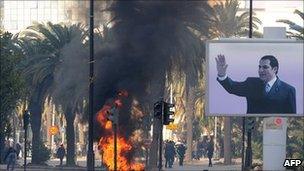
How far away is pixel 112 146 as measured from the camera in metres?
39.9

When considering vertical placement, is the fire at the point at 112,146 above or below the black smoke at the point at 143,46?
below

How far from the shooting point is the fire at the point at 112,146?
39.3m

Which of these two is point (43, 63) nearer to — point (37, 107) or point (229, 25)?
point (37, 107)

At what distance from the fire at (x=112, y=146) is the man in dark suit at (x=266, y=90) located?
16.2 ft

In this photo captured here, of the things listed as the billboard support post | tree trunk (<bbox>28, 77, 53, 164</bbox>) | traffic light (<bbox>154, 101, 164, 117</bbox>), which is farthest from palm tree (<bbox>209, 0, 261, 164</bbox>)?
traffic light (<bbox>154, 101, 164, 117</bbox>)

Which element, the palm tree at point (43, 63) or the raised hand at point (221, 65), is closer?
the raised hand at point (221, 65)

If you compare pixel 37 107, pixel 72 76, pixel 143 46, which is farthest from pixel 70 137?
pixel 143 46

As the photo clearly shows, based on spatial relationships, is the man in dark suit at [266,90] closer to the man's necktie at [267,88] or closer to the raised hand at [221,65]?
the man's necktie at [267,88]

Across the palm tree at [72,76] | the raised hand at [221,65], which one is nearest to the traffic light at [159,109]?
the raised hand at [221,65]

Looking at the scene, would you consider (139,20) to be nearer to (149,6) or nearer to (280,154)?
(149,6)

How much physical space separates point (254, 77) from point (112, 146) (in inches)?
277

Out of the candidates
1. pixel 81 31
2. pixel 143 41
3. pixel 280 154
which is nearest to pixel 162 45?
pixel 143 41

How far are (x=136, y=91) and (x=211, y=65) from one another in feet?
11.9

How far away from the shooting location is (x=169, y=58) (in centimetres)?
4109
